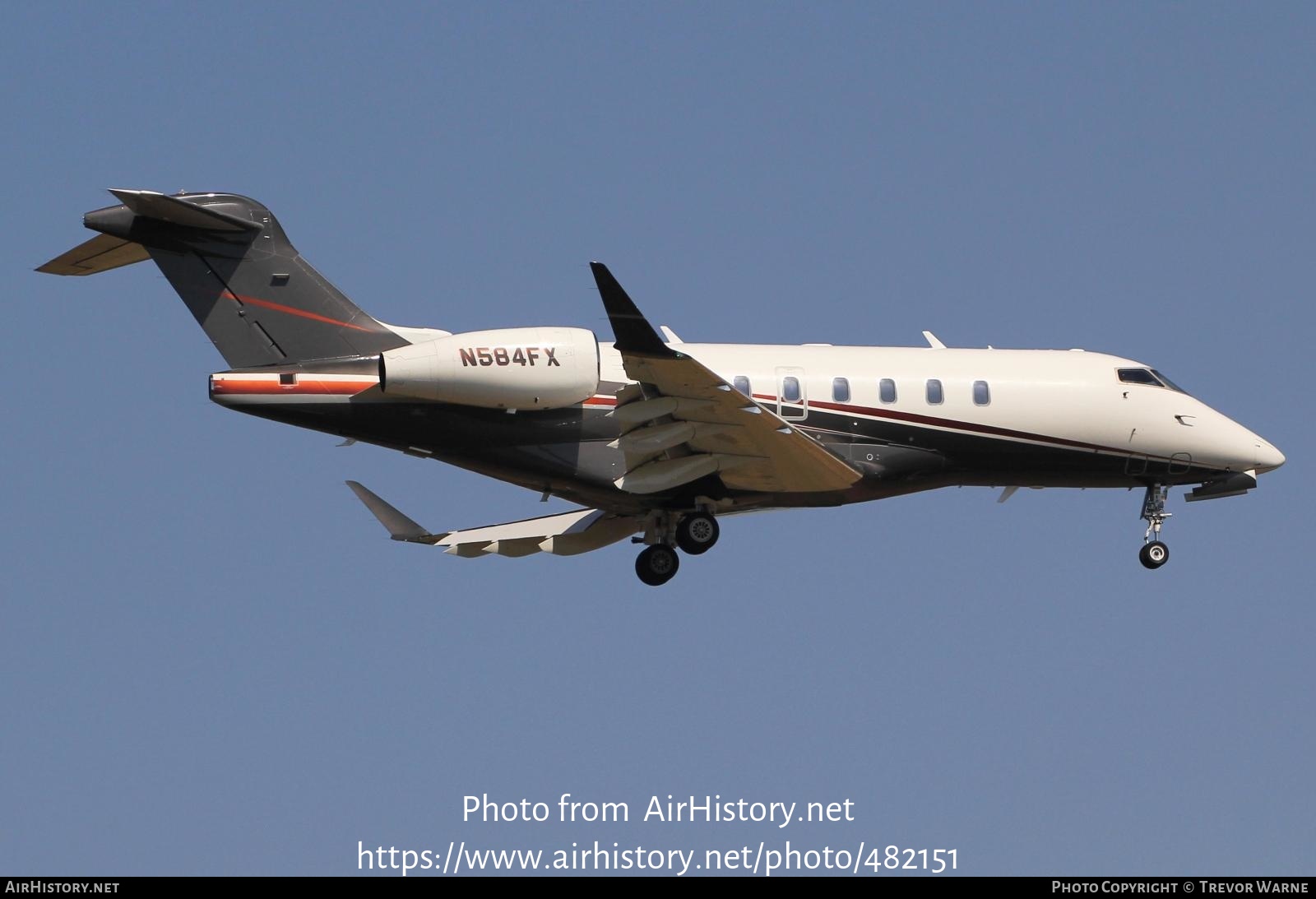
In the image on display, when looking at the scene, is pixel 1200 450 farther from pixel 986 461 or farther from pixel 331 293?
pixel 331 293

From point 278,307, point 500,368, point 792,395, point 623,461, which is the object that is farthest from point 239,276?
point 792,395

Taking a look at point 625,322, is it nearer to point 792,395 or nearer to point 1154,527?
point 792,395

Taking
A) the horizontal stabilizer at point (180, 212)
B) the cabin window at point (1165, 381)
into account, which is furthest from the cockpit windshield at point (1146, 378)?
the horizontal stabilizer at point (180, 212)

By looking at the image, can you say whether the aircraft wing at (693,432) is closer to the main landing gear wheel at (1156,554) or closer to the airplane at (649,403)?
the airplane at (649,403)

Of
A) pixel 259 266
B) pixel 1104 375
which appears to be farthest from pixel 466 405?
pixel 1104 375

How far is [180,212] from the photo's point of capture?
922 inches

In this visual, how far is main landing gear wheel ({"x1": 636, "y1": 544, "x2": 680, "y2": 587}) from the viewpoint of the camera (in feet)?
82.6

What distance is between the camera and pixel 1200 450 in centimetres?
2702

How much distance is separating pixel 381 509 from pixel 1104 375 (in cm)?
1042

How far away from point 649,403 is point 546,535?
499 cm

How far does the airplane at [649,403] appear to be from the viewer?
76.6ft

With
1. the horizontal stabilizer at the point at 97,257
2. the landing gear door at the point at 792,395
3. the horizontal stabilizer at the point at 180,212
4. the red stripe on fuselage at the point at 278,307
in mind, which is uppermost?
the horizontal stabilizer at the point at 180,212

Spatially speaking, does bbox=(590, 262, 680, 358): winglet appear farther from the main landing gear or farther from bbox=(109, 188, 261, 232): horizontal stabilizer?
bbox=(109, 188, 261, 232): horizontal stabilizer

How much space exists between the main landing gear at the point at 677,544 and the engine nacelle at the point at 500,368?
2.47 m
